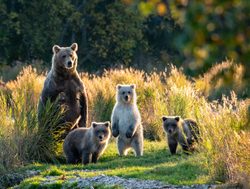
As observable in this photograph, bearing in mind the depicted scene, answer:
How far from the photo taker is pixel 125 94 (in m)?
14.4

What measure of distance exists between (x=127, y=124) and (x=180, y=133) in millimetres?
1105

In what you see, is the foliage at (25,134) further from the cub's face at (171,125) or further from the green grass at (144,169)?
the cub's face at (171,125)

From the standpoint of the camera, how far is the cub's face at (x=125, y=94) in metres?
14.3

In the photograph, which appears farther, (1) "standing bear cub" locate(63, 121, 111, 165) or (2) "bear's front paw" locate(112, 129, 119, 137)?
(2) "bear's front paw" locate(112, 129, 119, 137)

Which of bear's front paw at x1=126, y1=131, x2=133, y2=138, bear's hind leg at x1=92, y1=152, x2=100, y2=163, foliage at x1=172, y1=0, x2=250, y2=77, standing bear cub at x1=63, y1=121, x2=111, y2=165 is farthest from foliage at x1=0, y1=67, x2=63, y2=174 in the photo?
foliage at x1=172, y1=0, x2=250, y2=77

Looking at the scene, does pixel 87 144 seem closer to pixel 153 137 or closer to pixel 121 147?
pixel 121 147

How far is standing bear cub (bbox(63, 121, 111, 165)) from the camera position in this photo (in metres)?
13.0

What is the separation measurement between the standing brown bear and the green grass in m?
1.17

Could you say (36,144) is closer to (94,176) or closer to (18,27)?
(94,176)

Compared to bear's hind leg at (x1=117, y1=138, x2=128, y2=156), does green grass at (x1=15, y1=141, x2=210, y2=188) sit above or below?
below

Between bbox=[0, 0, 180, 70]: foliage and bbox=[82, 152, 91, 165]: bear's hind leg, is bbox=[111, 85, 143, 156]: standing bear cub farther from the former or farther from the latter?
bbox=[0, 0, 180, 70]: foliage

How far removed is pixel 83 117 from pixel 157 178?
15.4ft

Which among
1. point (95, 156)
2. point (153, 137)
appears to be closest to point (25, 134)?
point (95, 156)

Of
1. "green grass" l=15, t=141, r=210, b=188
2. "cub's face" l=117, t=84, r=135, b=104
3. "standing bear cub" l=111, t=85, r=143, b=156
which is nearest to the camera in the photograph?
"green grass" l=15, t=141, r=210, b=188
